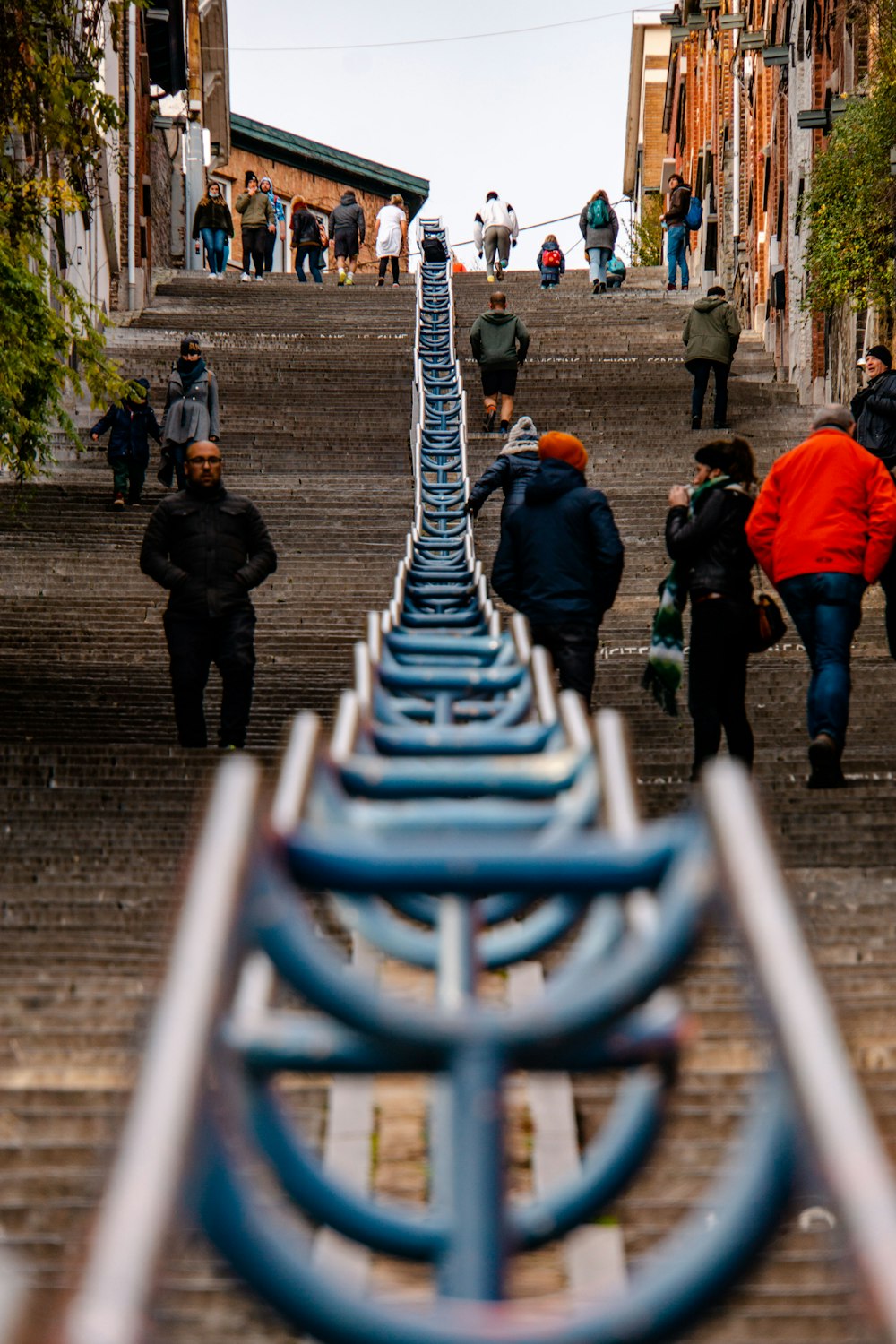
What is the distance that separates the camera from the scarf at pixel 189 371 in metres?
16.4

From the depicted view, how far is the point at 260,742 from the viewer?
9.96 metres

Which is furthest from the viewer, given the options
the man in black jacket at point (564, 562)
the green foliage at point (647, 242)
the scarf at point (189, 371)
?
the green foliage at point (647, 242)

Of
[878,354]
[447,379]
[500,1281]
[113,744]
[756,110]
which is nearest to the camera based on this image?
[500,1281]

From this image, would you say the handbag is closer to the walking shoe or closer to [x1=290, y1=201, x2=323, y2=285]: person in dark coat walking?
the walking shoe

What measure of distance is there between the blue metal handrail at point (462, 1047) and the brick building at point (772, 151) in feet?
49.7

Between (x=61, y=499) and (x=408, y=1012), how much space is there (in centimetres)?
1477

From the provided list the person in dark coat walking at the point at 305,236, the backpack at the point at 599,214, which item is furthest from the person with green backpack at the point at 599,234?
the person in dark coat walking at the point at 305,236

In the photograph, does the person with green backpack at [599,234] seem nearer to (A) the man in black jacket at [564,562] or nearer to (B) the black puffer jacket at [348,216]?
(B) the black puffer jacket at [348,216]

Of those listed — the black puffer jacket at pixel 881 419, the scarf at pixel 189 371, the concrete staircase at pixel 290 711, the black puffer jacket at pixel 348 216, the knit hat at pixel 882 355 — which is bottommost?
the concrete staircase at pixel 290 711

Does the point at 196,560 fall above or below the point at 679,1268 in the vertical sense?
below

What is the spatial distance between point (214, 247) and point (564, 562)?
902 inches

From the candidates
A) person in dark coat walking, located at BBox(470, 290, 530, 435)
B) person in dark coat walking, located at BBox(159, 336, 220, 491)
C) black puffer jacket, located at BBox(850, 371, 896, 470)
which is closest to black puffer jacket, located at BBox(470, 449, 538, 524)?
black puffer jacket, located at BBox(850, 371, 896, 470)

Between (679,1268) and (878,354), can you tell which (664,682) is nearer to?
(878,354)

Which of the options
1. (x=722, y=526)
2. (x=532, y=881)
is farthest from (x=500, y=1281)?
(x=722, y=526)
